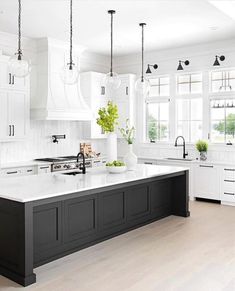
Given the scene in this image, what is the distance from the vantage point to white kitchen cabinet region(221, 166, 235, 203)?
22.6 feet

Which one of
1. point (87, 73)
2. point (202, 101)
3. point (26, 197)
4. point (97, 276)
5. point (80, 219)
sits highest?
point (87, 73)

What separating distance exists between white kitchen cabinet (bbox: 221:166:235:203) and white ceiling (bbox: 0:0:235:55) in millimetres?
2569

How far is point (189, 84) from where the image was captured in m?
7.93

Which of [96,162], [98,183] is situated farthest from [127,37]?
[98,183]

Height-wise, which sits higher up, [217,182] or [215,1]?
[215,1]

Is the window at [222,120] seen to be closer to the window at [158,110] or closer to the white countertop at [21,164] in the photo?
the window at [158,110]

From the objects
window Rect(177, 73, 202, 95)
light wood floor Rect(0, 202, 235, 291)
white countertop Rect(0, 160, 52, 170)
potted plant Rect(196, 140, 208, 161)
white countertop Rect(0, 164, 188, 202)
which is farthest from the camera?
window Rect(177, 73, 202, 95)

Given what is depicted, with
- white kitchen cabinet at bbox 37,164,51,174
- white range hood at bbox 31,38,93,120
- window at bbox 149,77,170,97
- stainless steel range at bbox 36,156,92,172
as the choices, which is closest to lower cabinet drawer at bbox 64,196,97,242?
stainless steel range at bbox 36,156,92,172

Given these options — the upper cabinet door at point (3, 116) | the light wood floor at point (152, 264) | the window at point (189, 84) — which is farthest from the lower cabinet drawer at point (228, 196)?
the upper cabinet door at point (3, 116)

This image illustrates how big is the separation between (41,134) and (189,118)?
320cm

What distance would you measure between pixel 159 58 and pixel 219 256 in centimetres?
515

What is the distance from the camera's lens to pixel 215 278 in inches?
141

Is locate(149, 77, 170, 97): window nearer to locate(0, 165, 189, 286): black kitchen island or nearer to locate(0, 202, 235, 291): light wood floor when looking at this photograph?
locate(0, 165, 189, 286): black kitchen island

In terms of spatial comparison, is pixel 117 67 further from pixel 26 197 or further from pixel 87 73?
pixel 26 197
